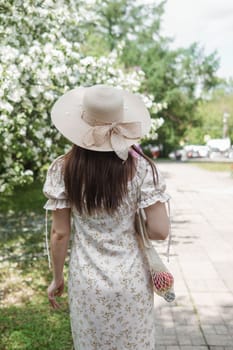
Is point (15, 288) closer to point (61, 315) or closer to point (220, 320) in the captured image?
point (61, 315)

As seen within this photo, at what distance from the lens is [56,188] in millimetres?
2303

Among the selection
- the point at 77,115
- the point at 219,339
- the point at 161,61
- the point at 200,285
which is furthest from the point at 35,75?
the point at 161,61

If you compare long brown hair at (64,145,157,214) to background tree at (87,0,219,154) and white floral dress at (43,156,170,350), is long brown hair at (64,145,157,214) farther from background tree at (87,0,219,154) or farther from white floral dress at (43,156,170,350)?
background tree at (87,0,219,154)

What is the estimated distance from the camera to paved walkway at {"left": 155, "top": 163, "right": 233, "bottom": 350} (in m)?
4.10

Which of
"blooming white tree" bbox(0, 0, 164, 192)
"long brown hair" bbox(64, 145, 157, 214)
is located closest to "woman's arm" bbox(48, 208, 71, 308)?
"long brown hair" bbox(64, 145, 157, 214)

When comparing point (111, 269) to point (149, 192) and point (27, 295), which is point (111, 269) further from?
point (27, 295)

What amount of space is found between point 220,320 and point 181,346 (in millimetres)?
719

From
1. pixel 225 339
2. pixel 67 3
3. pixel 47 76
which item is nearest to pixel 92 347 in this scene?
pixel 225 339

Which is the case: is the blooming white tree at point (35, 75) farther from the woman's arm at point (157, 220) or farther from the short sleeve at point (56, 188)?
the woman's arm at point (157, 220)

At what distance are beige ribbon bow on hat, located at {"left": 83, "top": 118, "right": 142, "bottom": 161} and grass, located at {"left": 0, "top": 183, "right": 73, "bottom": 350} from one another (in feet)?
7.88

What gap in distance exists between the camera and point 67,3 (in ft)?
25.8

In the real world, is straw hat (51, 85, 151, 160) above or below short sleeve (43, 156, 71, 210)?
above

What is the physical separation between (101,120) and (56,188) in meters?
0.40

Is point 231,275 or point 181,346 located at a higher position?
point 181,346
